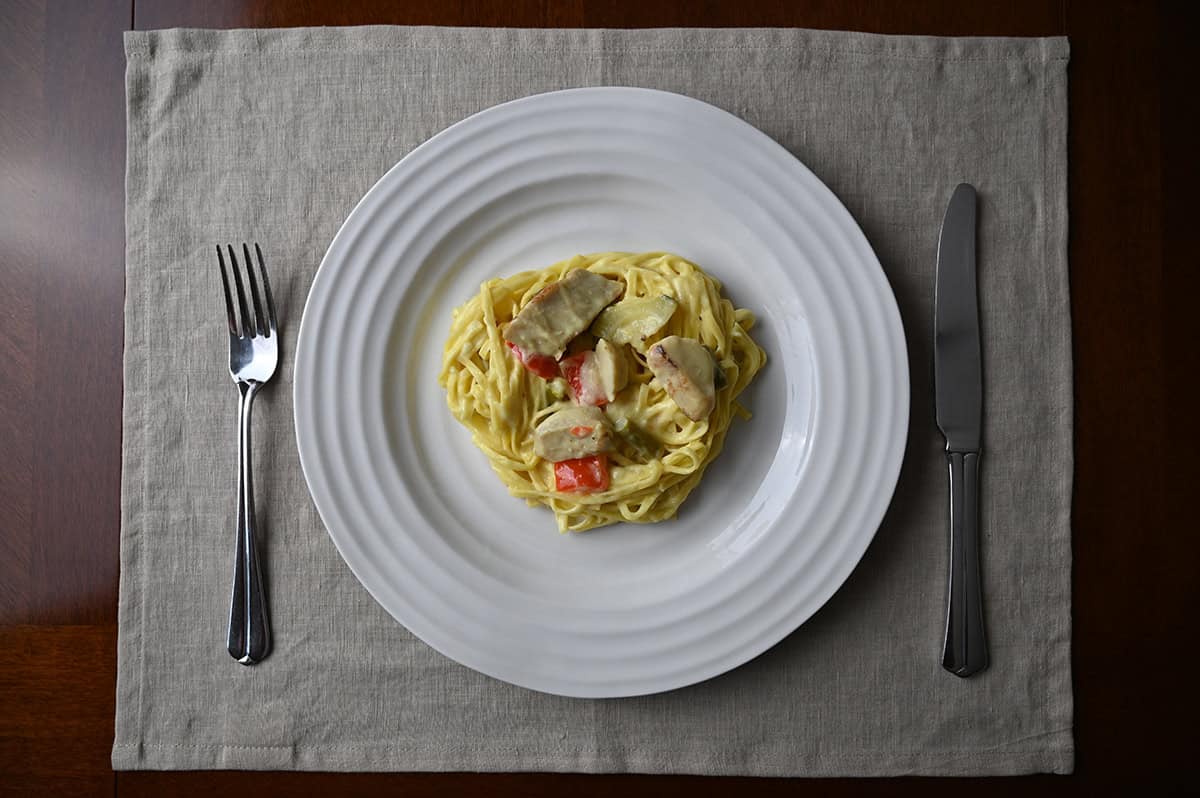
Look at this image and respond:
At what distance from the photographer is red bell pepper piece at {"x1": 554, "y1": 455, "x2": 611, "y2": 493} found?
68.9 inches

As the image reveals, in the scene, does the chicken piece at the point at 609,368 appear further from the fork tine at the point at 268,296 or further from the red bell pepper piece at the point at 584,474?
the fork tine at the point at 268,296

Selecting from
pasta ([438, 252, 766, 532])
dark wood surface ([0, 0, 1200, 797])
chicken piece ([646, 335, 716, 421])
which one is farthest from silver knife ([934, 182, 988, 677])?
chicken piece ([646, 335, 716, 421])

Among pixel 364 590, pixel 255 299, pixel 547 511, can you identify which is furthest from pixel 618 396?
pixel 255 299

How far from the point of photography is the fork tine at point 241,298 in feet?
5.99

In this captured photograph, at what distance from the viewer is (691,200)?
1866 millimetres

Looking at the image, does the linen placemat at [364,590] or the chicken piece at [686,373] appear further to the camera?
the linen placemat at [364,590]

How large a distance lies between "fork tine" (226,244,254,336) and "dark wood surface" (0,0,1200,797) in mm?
347

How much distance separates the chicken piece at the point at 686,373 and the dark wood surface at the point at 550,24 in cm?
85

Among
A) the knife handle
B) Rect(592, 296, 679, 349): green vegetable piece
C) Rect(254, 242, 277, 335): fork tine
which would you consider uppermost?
Rect(254, 242, 277, 335): fork tine

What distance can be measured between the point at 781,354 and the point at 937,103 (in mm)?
725

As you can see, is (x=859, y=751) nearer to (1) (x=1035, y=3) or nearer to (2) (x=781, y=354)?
(2) (x=781, y=354)

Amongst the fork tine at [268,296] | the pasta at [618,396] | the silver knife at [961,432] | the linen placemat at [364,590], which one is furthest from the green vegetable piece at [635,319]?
the fork tine at [268,296]

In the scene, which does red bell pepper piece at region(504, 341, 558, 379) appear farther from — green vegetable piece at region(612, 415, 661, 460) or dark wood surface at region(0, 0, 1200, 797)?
dark wood surface at region(0, 0, 1200, 797)

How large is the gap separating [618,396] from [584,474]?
19 centimetres
